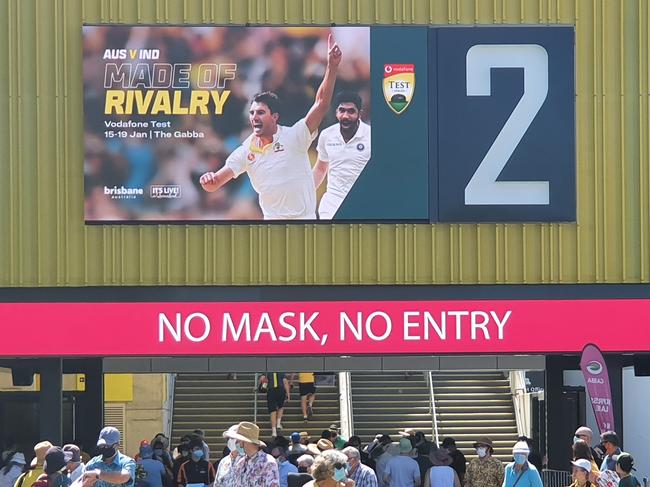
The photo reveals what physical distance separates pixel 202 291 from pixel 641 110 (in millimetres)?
6654

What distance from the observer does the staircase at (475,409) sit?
31.3m

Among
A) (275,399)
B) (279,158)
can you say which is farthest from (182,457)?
(275,399)

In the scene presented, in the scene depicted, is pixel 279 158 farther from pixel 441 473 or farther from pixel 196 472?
pixel 441 473

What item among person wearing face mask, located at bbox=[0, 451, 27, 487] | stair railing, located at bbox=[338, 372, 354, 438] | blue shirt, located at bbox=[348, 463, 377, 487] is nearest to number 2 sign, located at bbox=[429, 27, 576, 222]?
blue shirt, located at bbox=[348, 463, 377, 487]

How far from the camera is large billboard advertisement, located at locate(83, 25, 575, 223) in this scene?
19672 millimetres

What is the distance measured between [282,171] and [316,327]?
222cm

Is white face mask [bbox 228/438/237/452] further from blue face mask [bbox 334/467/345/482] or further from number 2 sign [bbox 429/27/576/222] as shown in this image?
number 2 sign [bbox 429/27/576/222]

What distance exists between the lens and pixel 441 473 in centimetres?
1825

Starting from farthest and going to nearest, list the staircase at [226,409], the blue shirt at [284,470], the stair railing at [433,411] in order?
1. the staircase at [226,409]
2. the stair railing at [433,411]
3. the blue shirt at [284,470]

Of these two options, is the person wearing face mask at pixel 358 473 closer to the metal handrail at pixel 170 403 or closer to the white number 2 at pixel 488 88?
the white number 2 at pixel 488 88

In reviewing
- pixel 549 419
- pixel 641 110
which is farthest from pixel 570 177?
pixel 549 419

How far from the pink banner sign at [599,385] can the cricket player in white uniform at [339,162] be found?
4.02 meters

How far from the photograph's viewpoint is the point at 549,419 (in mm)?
22219

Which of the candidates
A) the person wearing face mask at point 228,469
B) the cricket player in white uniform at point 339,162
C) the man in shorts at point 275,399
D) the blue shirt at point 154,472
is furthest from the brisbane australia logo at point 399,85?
the man in shorts at point 275,399
